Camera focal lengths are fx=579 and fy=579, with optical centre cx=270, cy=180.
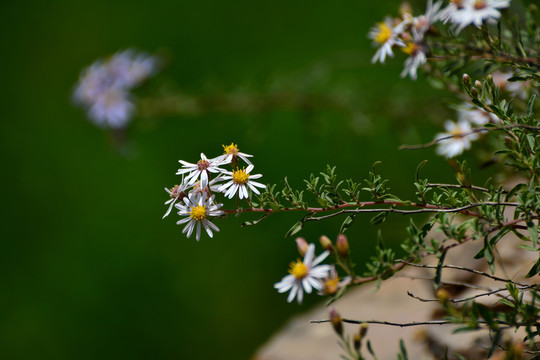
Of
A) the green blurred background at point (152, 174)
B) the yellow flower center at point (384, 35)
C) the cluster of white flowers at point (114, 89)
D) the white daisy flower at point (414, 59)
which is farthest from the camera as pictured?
the green blurred background at point (152, 174)

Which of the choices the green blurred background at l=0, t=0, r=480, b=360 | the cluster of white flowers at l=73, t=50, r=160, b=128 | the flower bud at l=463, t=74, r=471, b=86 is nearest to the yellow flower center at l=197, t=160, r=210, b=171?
the flower bud at l=463, t=74, r=471, b=86

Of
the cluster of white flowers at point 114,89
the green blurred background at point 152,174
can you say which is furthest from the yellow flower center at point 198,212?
the green blurred background at point 152,174

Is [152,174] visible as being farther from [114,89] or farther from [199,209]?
[199,209]

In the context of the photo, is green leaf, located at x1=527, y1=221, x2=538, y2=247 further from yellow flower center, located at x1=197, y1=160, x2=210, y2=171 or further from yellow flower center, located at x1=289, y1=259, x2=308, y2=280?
yellow flower center, located at x1=197, y1=160, x2=210, y2=171

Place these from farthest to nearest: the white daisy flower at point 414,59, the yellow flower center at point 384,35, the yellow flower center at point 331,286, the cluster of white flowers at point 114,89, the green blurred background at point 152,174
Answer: the green blurred background at point 152,174, the cluster of white flowers at point 114,89, the yellow flower center at point 384,35, the white daisy flower at point 414,59, the yellow flower center at point 331,286

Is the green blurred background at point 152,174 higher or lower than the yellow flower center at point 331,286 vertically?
higher

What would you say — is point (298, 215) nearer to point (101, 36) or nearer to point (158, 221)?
point (158, 221)

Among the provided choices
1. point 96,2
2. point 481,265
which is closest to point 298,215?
point 481,265

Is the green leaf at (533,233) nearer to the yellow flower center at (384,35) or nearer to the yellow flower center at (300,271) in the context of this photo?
the yellow flower center at (300,271)
